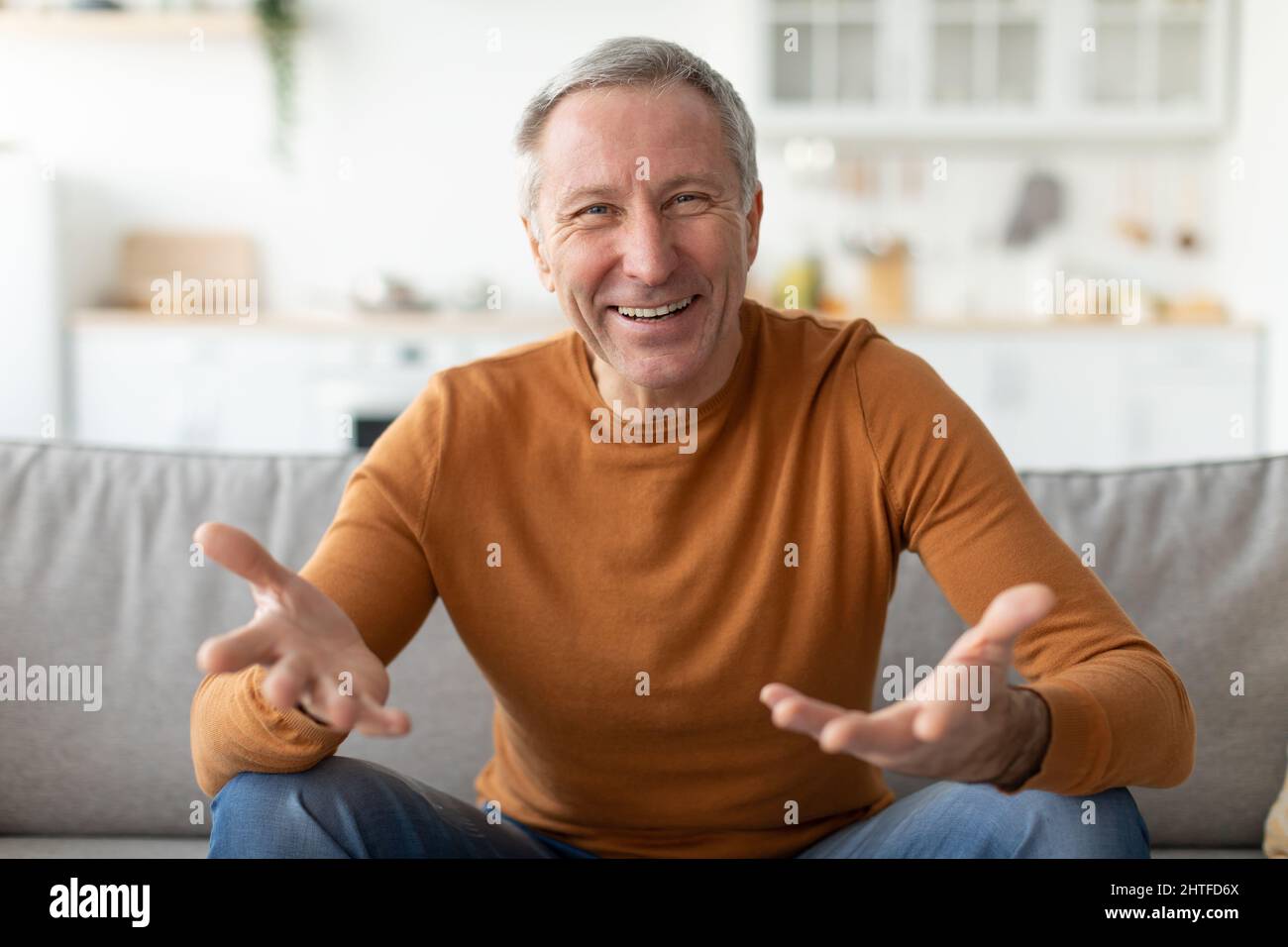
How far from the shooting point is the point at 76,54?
15.2ft

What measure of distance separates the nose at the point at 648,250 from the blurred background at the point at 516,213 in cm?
294

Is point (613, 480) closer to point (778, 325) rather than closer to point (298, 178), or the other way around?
point (778, 325)

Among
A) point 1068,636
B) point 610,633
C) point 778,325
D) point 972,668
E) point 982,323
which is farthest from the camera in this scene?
point 982,323

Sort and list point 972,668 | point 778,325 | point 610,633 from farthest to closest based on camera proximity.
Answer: point 778,325, point 610,633, point 972,668

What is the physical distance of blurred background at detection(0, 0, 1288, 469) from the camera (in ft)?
13.5

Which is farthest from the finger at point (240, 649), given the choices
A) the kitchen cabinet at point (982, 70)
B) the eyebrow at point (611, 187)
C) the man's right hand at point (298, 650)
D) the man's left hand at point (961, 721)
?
the kitchen cabinet at point (982, 70)

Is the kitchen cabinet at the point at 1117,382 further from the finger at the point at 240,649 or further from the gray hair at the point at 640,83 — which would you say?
the finger at the point at 240,649

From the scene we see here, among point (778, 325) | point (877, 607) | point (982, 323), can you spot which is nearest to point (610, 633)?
point (877, 607)

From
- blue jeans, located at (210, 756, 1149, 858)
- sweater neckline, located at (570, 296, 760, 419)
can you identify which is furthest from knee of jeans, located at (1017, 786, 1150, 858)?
sweater neckline, located at (570, 296, 760, 419)

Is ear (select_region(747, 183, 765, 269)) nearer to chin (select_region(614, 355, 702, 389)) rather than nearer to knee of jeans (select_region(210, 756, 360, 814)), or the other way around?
chin (select_region(614, 355, 702, 389))

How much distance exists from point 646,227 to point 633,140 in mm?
76

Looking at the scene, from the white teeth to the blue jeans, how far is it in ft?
1.50

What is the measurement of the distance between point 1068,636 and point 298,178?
13.5 feet

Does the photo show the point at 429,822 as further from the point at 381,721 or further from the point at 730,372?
the point at 730,372
